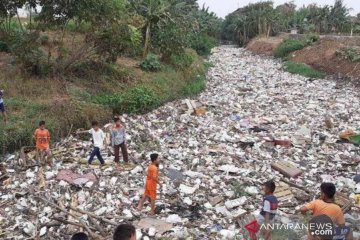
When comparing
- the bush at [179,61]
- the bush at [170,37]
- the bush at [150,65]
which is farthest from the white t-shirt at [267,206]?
the bush at [179,61]

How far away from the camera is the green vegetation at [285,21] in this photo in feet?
132

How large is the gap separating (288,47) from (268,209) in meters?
26.7

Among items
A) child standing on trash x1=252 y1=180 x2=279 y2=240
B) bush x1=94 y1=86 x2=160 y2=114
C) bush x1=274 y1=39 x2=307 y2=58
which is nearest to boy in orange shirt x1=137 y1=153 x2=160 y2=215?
child standing on trash x1=252 y1=180 x2=279 y2=240

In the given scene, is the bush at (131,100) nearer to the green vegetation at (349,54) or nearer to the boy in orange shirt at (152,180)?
the boy in orange shirt at (152,180)

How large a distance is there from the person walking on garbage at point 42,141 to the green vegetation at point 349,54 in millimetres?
17421

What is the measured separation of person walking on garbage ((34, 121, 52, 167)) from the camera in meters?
7.89

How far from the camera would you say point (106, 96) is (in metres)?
11.6

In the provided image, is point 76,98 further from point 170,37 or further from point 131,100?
point 170,37

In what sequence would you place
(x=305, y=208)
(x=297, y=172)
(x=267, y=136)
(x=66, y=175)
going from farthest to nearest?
(x=267, y=136)
(x=297, y=172)
(x=66, y=175)
(x=305, y=208)

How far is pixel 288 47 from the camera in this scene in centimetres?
2988

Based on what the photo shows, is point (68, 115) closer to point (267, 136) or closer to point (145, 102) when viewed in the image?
point (145, 102)

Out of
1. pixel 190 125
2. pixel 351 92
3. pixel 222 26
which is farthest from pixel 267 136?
pixel 222 26

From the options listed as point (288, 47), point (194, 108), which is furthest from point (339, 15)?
point (194, 108)

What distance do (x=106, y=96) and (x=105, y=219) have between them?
5995mm
